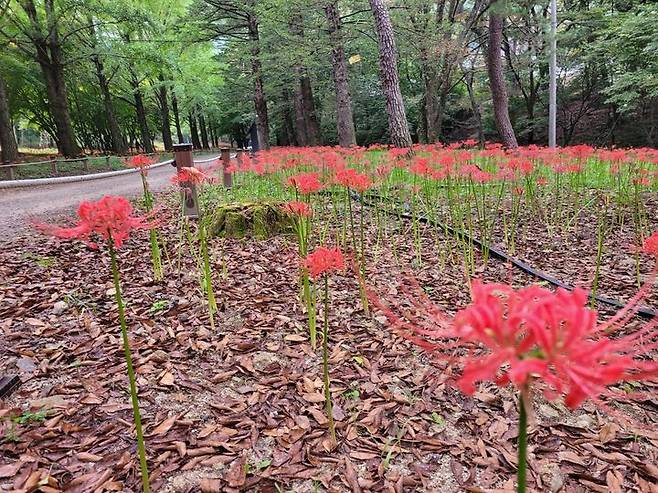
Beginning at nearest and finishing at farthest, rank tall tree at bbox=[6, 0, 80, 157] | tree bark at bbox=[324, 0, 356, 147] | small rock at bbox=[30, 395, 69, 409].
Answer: small rock at bbox=[30, 395, 69, 409], tree bark at bbox=[324, 0, 356, 147], tall tree at bbox=[6, 0, 80, 157]

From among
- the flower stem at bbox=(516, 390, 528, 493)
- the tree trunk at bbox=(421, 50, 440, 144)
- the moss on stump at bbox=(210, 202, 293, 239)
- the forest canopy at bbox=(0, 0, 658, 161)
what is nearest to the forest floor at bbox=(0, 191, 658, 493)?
the flower stem at bbox=(516, 390, 528, 493)

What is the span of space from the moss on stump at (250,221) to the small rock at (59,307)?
1689 millimetres

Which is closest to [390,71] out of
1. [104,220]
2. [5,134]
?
[104,220]

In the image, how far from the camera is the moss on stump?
4.25 meters

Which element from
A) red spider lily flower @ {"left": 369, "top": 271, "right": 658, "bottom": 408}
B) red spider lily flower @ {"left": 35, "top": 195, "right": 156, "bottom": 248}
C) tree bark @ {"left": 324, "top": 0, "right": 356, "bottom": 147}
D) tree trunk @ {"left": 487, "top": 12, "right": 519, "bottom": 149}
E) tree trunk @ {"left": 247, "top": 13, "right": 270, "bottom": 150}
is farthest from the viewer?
tree trunk @ {"left": 247, "top": 13, "right": 270, "bottom": 150}

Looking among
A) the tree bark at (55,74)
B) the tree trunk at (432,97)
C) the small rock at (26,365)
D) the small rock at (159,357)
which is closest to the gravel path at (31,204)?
the small rock at (26,365)

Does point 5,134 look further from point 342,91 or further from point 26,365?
point 26,365

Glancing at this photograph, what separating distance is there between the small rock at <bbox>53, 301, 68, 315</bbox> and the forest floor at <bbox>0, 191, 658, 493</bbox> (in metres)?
0.01

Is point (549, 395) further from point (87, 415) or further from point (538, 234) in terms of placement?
point (538, 234)

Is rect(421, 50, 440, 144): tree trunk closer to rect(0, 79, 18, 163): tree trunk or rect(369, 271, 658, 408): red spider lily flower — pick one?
rect(0, 79, 18, 163): tree trunk

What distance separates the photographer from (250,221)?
14.2ft

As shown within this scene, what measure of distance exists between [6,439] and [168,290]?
4.83ft

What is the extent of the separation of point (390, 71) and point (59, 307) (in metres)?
7.23

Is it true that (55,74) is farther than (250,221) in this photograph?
Yes
